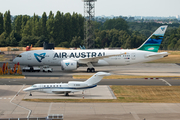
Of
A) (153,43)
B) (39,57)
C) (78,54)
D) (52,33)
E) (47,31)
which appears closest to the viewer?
(39,57)

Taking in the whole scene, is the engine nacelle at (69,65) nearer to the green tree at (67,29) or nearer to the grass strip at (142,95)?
the grass strip at (142,95)

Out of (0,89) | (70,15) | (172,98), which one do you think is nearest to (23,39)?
(70,15)

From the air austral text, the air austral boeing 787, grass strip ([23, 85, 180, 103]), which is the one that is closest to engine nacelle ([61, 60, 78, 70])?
the air austral boeing 787

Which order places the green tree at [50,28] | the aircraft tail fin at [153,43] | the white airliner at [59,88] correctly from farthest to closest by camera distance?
the green tree at [50,28] → the aircraft tail fin at [153,43] → the white airliner at [59,88]

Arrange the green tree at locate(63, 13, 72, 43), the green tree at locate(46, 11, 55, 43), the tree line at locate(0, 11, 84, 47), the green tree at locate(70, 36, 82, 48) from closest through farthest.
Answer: the tree line at locate(0, 11, 84, 47), the green tree at locate(70, 36, 82, 48), the green tree at locate(46, 11, 55, 43), the green tree at locate(63, 13, 72, 43)

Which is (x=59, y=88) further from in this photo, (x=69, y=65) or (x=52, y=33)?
(x=52, y=33)

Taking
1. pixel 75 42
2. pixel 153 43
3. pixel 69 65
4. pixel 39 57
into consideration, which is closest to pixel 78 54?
pixel 69 65

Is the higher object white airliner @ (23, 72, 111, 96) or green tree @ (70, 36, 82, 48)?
green tree @ (70, 36, 82, 48)

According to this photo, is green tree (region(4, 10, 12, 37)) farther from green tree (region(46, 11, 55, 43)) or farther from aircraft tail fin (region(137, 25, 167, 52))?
aircraft tail fin (region(137, 25, 167, 52))

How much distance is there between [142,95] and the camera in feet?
129

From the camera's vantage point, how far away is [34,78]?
51344 mm

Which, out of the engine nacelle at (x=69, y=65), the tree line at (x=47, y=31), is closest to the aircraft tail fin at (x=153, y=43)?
the engine nacelle at (x=69, y=65)

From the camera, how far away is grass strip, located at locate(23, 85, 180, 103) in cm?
3597

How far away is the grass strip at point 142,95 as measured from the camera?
36.0 meters
